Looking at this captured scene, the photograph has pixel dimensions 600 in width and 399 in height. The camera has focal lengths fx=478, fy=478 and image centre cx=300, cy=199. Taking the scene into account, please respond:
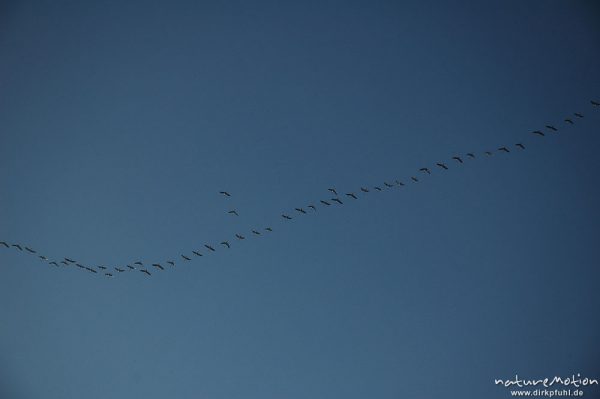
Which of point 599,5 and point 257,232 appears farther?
point 257,232

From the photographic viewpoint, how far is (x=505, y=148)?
8.94m

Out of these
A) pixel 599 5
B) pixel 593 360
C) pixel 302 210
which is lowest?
pixel 593 360

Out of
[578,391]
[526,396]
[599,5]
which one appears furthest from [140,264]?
[599,5]

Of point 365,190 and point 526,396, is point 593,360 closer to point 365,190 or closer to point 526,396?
point 526,396

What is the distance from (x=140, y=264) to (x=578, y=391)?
8.76 m

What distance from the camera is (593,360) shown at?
29.9 ft

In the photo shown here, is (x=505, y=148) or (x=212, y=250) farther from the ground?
(x=505, y=148)

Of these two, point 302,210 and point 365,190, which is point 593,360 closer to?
point 365,190

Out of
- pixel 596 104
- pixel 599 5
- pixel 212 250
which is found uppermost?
pixel 599 5

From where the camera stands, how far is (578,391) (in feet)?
30.1

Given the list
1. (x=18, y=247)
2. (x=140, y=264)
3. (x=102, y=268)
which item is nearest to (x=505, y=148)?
(x=140, y=264)

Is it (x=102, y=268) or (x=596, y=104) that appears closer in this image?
(x=596, y=104)

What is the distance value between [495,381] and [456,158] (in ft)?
14.4

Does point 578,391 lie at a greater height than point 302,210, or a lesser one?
lesser
